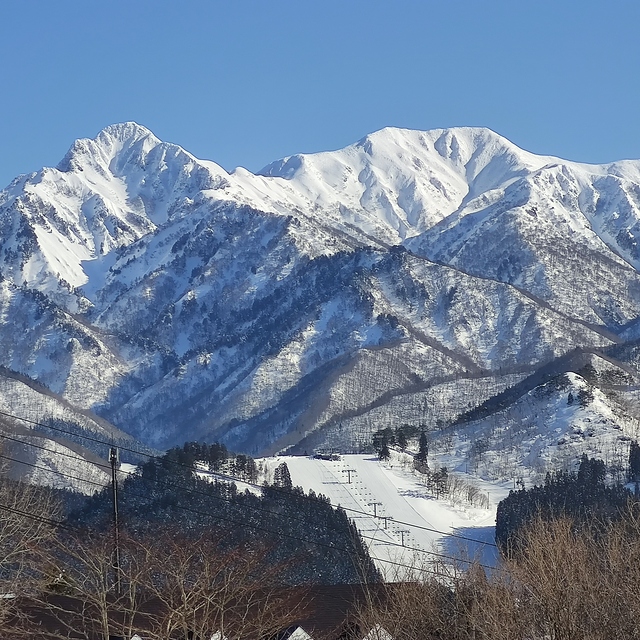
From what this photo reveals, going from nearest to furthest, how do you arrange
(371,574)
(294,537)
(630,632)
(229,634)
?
(630,632) < (229,634) < (371,574) < (294,537)

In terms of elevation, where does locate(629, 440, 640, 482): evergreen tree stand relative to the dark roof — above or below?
above

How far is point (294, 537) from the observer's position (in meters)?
149

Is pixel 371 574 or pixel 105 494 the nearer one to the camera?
pixel 371 574

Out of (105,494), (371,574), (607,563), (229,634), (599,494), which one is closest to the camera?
(229,634)

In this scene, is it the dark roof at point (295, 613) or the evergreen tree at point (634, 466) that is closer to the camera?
the dark roof at point (295, 613)

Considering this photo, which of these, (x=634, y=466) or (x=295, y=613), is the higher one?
(x=634, y=466)

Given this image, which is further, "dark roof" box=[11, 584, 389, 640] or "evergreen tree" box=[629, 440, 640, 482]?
"evergreen tree" box=[629, 440, 640, 482]

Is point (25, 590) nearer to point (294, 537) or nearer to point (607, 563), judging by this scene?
point (607, 563)

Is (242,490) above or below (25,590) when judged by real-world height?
above

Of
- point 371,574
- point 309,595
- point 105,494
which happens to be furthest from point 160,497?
point 309,595

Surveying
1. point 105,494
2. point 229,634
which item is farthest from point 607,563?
point 105,494

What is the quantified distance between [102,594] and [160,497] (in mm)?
144511

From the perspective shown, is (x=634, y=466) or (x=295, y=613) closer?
(x=295, y=613)

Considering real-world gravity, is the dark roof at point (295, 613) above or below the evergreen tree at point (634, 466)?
below
